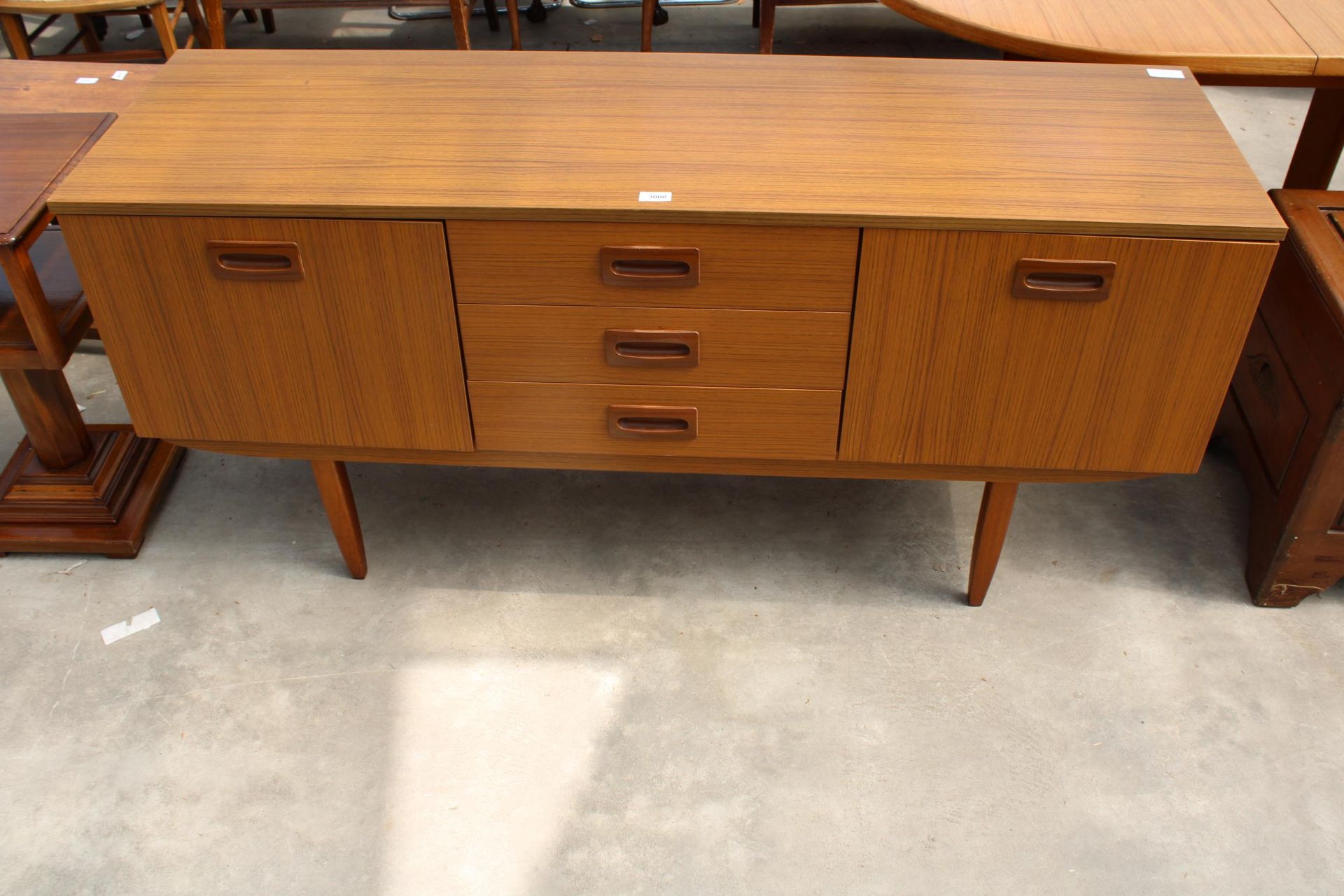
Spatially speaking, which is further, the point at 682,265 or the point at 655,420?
the point at 655,420

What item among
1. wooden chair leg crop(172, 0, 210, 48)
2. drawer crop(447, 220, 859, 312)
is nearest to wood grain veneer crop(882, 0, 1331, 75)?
drawer crop(447, 220, 859, 312)

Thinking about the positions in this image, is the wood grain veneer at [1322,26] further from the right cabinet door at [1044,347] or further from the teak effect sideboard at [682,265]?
the right cabinet door at [1044,347]

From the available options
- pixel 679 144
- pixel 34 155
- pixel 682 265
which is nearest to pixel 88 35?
pixel 34 155

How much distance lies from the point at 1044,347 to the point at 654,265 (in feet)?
1.89

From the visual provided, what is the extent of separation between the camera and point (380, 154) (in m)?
1.61

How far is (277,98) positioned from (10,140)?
1.71 ft

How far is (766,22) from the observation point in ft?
10.1

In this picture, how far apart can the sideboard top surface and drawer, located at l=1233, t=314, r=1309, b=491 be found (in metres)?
0.54

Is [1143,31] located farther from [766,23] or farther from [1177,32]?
[766,23]

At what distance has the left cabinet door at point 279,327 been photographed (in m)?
1.54

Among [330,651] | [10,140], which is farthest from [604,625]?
[10,140]

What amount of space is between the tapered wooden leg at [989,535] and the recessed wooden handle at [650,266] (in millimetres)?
654

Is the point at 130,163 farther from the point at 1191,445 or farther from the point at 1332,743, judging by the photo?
the point at 1332,743

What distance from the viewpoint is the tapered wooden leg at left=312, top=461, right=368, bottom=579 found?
188 centimetres
